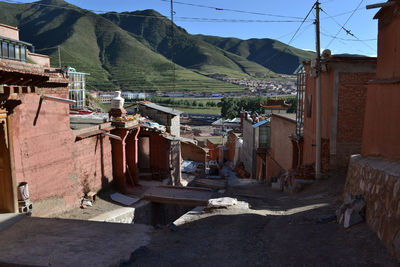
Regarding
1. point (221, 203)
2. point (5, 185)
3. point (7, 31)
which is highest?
point (7, 31)

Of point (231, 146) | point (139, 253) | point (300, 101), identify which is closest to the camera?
point (139, 253)

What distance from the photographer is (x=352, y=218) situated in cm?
562

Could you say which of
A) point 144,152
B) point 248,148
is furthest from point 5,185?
point 248,148

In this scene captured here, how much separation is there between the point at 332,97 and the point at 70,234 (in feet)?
29.0

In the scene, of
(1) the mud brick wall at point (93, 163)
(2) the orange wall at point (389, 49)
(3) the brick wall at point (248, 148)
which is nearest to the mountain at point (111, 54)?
(3) the brick wall at point (248, 148)

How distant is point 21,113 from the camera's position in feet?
27.5

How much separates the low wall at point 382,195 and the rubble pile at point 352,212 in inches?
4.8

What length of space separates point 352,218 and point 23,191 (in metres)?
7.31

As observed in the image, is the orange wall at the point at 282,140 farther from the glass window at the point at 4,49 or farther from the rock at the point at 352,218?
the glass window at the point at 4,49

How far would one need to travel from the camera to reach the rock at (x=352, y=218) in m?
5.59

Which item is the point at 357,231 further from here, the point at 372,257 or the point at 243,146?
the point at 243,146

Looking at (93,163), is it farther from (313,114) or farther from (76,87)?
(76,87)

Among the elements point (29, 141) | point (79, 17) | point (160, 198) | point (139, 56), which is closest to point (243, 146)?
point (160, 198)

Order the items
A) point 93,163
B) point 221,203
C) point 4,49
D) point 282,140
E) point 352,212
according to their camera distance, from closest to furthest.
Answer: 1. point 352,212
2. point 221,203
3. point 93,163
4. point 282,140
5. point 4,49
